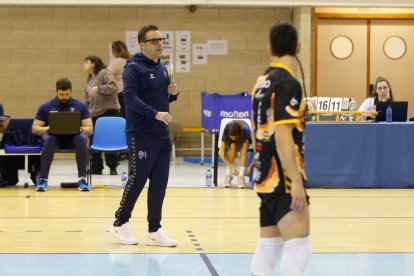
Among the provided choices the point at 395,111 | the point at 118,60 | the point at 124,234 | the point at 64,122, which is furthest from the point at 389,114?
the point at 124,234

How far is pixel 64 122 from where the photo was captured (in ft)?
34.9

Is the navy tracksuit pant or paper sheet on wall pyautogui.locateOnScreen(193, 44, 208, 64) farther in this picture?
paper sheet on wall pyautogui.locateOnScreen(193, 44, 208, 64)

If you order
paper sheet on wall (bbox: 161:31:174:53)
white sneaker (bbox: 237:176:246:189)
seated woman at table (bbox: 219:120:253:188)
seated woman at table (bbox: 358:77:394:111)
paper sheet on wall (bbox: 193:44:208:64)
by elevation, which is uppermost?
paper sheet on wall (bbox: 161:31:174:53)

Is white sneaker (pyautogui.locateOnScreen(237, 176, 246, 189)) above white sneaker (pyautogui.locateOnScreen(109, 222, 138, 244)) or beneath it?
beneath

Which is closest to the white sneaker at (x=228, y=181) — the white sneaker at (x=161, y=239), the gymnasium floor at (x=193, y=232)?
the gymnasium floor at (x=193, y=232)

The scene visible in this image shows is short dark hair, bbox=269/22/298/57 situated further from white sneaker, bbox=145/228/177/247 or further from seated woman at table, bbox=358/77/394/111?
seated woman at table, bbox=358/77/394/111

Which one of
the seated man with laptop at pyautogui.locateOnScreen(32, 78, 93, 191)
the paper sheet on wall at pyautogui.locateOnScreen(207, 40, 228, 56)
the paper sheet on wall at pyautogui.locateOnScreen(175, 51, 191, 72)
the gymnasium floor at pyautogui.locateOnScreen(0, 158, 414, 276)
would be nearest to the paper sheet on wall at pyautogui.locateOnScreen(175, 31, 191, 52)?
the paper sheet on wall at pyautogui.locateOnScreen(175, 51, 191, 72)

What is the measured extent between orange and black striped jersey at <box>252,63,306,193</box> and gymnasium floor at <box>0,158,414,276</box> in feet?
5.49

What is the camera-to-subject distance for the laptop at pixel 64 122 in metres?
10.6

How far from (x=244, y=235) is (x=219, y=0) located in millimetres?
7834

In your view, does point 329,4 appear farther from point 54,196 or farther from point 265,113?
point 265,113

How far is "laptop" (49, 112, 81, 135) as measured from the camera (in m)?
10.6

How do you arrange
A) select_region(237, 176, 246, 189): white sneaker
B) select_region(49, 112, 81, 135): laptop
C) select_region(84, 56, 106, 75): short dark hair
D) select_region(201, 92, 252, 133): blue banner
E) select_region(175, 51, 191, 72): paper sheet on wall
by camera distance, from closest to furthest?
select_region(49, 112, 81, 135): laptop
select_region(237, 176, 246, 189): white sneaker
select_region(84, 56, 106, 75): short dark hair
select_region(201, 92, 252, 133): blue banner
select_region(175, 51, 191, 72): paper sheet on wall

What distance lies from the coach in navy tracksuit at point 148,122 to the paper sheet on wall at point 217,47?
8.89m
